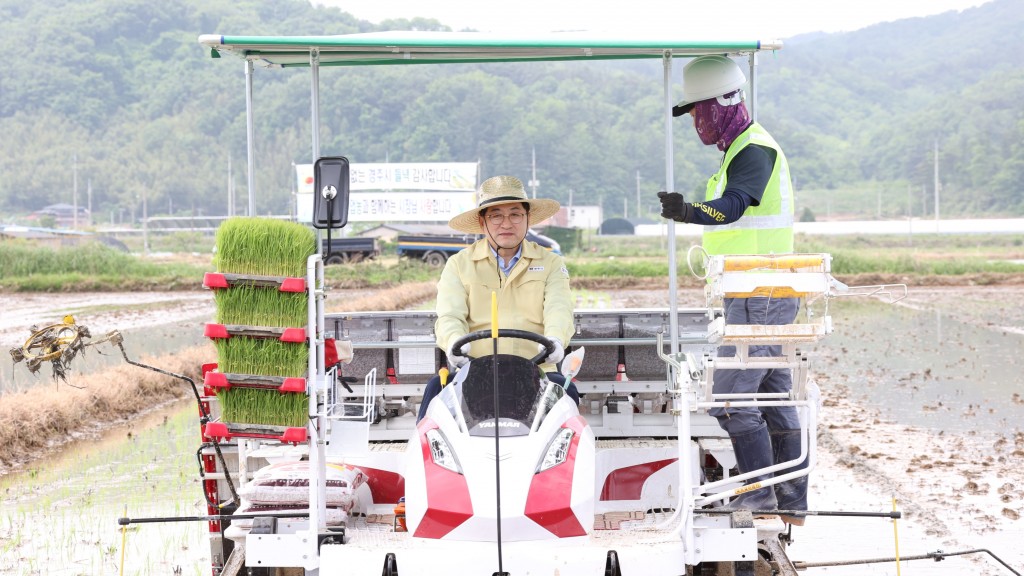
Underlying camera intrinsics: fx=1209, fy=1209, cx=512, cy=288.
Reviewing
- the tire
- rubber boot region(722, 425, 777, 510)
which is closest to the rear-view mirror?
rubber boot region(722, 425, 777, 510)

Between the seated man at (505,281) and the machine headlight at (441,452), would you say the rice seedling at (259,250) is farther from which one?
the seated man at (505,281)

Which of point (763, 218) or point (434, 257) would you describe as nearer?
point (763, 218)

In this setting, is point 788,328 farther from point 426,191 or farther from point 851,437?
point 426,191

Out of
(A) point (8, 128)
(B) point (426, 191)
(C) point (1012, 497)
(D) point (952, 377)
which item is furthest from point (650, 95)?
(C) point (1012, 497)

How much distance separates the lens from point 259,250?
4.64 metres

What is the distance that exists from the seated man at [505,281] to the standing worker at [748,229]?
753 mm

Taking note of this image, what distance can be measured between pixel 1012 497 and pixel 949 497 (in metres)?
0.42

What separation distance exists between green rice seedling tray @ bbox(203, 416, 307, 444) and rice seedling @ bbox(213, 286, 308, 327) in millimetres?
401

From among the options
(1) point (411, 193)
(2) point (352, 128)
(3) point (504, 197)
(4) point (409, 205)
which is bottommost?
(3) point (504, 197)

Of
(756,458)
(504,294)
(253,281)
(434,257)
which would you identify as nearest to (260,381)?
(253,281)

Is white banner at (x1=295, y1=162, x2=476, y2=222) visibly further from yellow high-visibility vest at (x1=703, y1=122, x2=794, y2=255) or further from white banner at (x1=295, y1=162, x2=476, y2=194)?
yellow high-visibility vest at (x1=703, y1=122, x2=794, y2=255)

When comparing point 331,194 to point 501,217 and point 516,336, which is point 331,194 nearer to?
point 516,336

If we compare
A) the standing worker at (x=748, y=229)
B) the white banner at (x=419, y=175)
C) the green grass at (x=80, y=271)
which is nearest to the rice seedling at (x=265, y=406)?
the standing worker at (x=748, y=229)

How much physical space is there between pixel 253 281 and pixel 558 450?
52.8 inches
